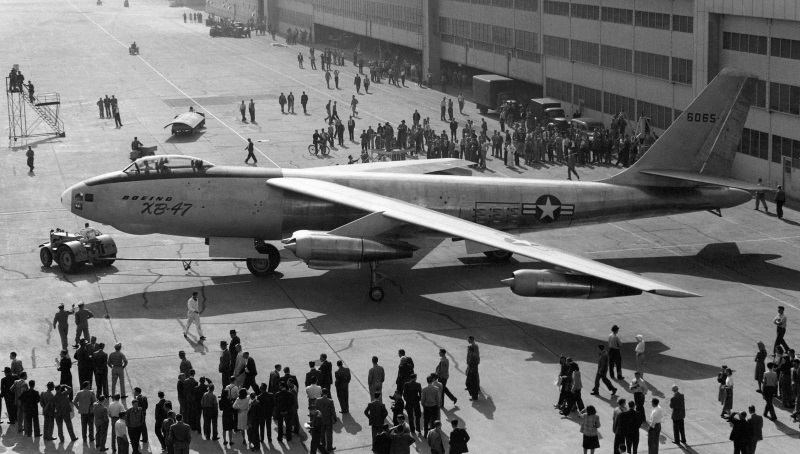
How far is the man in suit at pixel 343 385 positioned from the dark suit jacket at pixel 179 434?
4378 mm

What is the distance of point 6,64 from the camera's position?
358ft

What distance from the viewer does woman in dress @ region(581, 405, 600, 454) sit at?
23609 mm

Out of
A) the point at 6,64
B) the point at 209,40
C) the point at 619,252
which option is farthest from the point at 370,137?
the point at 209,40

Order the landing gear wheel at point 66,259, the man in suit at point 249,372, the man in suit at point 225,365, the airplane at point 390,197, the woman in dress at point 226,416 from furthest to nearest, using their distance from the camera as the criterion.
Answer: the landing gear wheel at point 66,259 → the airplane at point 390,197 → the man in suit at point 225,365 → the man in suit at point 249,372 → the woman in dress at point 226,416

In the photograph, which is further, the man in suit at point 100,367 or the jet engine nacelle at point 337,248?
the jet engine nacelle at point 337,248

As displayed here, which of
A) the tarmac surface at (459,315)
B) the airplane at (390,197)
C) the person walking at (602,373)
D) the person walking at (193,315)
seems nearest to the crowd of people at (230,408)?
the tarmac surface at (459,315)

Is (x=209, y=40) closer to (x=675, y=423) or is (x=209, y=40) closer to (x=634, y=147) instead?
(x=634, y=147)

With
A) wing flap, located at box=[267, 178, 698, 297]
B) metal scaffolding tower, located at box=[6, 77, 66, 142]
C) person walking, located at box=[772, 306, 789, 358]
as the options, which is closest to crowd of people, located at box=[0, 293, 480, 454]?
wing flap, located at box=[267, 178, 698, 297]

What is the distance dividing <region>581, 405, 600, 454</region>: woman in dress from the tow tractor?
21.1 meters

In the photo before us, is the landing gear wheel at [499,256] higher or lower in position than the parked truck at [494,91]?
lower

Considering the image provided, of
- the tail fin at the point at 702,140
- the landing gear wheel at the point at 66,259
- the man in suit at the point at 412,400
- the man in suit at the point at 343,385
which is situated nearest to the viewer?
the man in suit at the point at 412,400

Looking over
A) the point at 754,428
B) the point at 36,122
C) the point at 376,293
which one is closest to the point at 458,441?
the point at 754,428

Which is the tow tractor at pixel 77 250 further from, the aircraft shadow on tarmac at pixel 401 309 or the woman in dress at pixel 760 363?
the woman in dress at pixel 760 363

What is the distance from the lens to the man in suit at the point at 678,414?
24703mm
